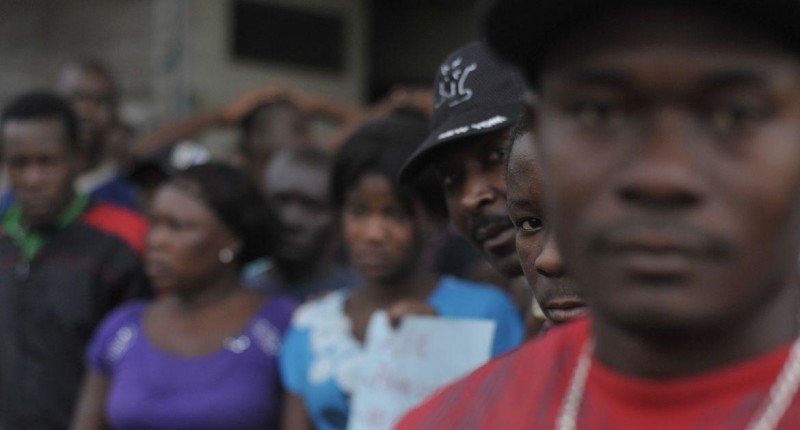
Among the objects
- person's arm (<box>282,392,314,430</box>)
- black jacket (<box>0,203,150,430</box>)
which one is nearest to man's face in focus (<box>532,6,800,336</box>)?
person's arm (<box>282,392,314,430</box>)

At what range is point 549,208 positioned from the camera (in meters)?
1.48

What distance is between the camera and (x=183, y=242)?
466cm

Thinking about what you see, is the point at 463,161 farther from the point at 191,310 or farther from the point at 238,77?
the point at 238,77

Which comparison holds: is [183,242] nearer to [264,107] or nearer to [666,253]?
[264,107]

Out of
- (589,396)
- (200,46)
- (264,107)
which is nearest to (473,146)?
(589,396)

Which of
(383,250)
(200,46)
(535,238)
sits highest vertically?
(535,238)

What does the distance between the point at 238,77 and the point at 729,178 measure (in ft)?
32.9

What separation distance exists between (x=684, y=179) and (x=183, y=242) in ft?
11.6

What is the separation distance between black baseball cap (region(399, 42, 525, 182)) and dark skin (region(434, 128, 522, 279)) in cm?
4

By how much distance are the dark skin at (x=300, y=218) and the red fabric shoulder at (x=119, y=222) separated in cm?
52

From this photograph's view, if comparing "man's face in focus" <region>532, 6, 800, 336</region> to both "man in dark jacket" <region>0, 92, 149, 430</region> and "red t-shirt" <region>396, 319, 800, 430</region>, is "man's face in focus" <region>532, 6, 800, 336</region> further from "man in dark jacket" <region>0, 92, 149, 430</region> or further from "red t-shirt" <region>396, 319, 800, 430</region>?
"man in dark jacket" <region>0, 92, 149, 430</region>

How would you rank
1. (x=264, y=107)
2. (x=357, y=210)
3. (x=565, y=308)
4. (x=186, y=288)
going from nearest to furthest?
(x=565, y=308) → (x=357, y=210) → (x=186, y=288) → (x=264, y=107)

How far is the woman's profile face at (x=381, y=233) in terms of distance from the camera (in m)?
3.91

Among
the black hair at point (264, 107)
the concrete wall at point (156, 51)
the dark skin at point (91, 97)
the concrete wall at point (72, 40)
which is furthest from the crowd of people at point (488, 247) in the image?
the concrete wall at point (72, 40)
